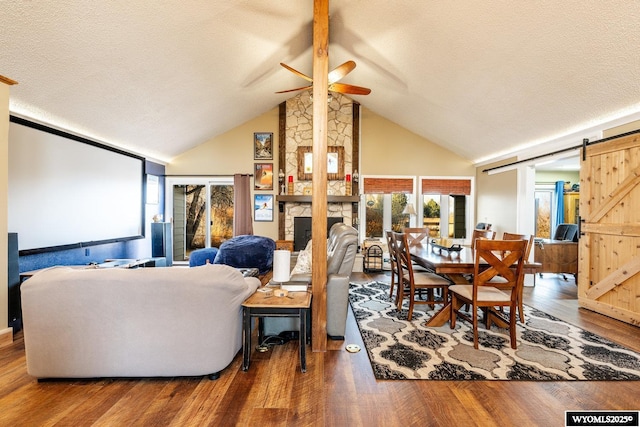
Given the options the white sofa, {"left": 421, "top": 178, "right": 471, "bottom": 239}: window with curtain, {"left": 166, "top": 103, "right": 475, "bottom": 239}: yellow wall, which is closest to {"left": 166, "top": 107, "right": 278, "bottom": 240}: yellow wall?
{"left": 166, "top": 103, "right": 475, "bottom": 239}: yellow wall

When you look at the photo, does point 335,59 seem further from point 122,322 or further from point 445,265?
point 122,322

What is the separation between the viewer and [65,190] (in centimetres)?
405

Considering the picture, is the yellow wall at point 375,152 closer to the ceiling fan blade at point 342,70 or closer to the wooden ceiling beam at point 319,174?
the ceiling fan blade at point 342,70

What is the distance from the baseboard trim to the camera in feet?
8.93

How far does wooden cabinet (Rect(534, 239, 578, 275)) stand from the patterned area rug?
2580mm

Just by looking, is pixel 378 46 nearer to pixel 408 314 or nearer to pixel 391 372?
pixel 408 314

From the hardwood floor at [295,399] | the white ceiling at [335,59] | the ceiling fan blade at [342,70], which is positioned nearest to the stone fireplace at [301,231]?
the white ceiling at [335,59]

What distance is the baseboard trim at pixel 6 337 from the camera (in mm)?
2721

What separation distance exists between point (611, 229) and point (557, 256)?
222cm

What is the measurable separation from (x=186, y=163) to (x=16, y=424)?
223 inches

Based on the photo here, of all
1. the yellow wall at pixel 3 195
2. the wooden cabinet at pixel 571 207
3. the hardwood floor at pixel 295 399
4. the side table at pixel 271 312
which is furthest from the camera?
the wooden cabinet at pixel 571 207

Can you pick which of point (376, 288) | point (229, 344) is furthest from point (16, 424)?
point (376, 288)

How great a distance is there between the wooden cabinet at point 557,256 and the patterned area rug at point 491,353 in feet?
8.47

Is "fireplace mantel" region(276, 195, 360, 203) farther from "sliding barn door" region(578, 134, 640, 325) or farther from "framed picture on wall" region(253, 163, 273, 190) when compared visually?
"sliding barn door" region(578, 134, 640, 325)
